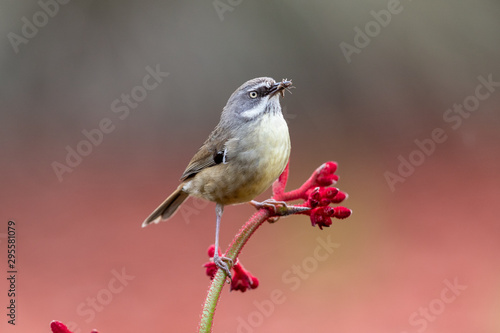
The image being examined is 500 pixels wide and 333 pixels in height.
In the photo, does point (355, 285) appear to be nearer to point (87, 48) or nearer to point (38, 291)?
point (38, 291)

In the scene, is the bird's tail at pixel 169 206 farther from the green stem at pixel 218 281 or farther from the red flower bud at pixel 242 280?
the green stem at pixel 218 281

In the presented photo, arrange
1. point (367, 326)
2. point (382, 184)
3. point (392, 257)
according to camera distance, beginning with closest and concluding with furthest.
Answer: point (367, 326) < point (392, 257) < point (382, 184)

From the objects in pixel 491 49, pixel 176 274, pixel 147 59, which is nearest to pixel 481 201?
pixel 491 49

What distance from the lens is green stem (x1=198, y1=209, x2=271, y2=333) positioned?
1.60m

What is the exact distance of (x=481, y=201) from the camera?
7891mm

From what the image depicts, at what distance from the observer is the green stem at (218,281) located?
1597 mm

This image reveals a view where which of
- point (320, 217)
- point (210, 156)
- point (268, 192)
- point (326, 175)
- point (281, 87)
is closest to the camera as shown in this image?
point (320, 217)

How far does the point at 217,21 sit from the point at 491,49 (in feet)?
11.0

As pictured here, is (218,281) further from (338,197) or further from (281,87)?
(281,87)

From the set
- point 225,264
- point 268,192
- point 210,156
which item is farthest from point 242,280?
point 268,192

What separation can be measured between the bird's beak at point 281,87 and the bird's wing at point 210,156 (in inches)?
13.9

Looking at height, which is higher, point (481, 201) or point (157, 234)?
point (157, 234)

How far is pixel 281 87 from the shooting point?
2.41m

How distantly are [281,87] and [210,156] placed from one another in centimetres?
61
